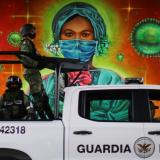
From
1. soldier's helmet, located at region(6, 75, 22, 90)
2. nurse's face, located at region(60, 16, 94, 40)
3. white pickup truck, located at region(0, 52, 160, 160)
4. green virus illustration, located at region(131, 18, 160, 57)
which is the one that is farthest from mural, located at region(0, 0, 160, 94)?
white pickup truck, located at region(0, 52, 160, 160)

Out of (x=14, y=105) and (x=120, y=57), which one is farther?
(x=120, y=57)

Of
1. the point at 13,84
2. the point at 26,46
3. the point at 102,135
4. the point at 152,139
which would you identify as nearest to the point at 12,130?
the point at 102,135

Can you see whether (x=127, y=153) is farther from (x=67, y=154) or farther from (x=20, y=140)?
(x=20, y=140)

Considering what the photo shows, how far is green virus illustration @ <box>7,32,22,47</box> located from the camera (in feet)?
42.1

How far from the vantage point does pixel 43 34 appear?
12.8 meters

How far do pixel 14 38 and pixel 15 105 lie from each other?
15.4ft

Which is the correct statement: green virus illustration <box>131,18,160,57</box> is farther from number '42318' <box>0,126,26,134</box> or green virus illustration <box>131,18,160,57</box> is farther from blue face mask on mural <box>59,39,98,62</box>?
number '42318' <box>0,126,26,134</box>

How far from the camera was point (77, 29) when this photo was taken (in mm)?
12859

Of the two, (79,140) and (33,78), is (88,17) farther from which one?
(79,140)

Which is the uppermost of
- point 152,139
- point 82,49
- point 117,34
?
point 117,34

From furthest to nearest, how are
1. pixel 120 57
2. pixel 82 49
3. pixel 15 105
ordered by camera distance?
pixel 82 49 < pixel 120 57 < pixel 15 105

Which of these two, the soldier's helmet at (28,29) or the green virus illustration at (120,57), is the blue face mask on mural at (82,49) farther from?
the soldier's helmet at (28,29)

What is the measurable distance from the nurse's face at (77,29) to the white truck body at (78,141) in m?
6.03

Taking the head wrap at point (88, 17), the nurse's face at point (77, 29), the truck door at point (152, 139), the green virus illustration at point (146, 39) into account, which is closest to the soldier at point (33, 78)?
the head wrap at point (88, 17)
